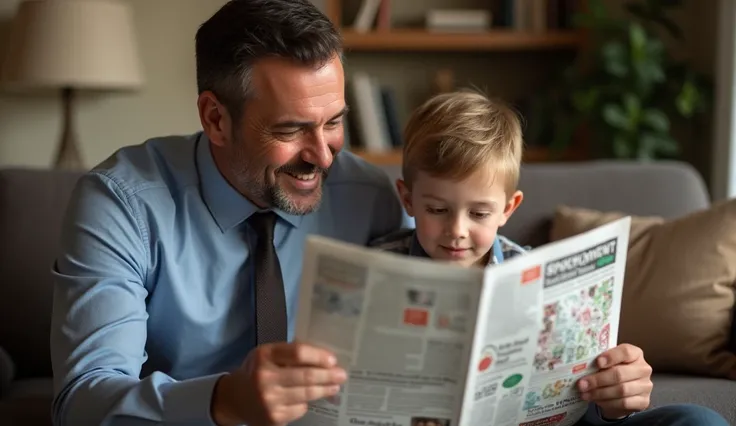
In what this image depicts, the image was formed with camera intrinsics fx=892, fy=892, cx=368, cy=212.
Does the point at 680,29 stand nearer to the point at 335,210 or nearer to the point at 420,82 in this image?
the point at 420,82

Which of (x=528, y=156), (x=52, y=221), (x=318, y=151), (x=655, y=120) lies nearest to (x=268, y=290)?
(x=318, y=151)

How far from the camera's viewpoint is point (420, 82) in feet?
11.7

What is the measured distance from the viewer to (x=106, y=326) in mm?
1282

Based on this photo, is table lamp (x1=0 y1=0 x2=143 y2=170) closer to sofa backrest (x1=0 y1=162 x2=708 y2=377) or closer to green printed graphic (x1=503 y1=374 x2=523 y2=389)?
sofa backrest (x1=0 y1=162 x2=708 y2=377)

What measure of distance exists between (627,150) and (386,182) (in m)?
1.59

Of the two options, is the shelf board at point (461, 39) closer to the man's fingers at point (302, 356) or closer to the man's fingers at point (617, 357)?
the man's fingers at point (617, 357)

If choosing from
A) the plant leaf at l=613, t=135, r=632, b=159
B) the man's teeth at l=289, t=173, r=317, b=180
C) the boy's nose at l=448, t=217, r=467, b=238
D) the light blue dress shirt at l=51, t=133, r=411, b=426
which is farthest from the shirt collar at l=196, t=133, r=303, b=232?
the plant leaf at l=613, t=135, r=632, b=159

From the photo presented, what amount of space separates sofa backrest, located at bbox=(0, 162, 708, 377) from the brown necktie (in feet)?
1.56

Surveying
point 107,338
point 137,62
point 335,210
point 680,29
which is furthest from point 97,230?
point 680,29

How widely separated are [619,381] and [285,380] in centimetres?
47

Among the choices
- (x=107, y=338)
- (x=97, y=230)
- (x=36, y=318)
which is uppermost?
(x=97, y=230)

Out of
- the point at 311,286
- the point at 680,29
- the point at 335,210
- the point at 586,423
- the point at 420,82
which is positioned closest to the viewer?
the point at 311,286

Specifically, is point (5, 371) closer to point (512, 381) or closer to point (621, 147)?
point (512, 381)

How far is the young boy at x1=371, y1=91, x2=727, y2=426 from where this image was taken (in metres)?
1.39
